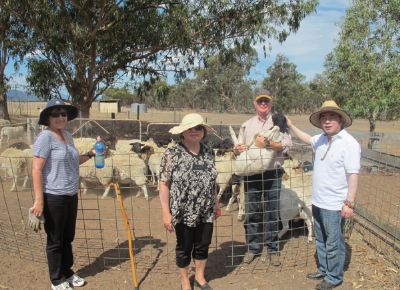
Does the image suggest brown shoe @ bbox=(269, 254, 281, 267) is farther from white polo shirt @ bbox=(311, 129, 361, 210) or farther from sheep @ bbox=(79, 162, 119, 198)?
sheep @ bbox=(79, 162, 119, 198)

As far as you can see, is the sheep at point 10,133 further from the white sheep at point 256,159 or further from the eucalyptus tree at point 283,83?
the eucalyptus tree at point 283,83

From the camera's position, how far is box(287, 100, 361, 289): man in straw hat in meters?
4.21

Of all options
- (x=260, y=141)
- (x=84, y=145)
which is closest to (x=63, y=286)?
(x=260, y=141)

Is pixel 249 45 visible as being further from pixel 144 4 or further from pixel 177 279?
pixel 177 279

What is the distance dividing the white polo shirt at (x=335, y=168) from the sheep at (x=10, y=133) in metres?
12.7

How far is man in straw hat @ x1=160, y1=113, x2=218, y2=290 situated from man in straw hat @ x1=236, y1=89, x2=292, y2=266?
92 cm

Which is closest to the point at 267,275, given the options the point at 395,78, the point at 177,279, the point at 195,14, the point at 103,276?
the point at 177,279

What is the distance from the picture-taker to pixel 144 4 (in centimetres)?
1712

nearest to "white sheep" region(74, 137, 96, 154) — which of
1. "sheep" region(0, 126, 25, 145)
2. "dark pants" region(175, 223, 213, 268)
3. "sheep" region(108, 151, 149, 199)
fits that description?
"sheep" region(108, 151, 149, 199)

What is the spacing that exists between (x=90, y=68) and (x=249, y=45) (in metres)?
6.83

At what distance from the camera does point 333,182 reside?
4.37 m

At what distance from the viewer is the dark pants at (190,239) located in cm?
419

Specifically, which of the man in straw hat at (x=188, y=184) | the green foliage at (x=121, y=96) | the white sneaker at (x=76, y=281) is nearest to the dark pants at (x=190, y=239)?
the man in straw hat at (x=188, y=184)

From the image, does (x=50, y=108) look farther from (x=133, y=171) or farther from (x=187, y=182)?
(x=133, y=171)
